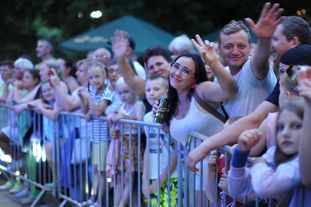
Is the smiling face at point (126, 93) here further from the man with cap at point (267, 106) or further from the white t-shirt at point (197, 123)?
the man with cap at point (267, 106)

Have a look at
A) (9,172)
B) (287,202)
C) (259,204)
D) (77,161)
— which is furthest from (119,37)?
(9,172)

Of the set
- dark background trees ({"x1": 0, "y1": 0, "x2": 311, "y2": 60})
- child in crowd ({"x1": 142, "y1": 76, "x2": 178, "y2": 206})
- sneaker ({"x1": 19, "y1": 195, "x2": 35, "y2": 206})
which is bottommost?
sneaker ({"x1": 19, "y1": 195, "x2": 35, "y2": 206})

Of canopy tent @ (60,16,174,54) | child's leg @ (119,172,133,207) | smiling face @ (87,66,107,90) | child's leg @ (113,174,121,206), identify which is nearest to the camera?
child's leg @ (119,172,133,207)

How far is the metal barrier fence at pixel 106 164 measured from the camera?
14.3ft

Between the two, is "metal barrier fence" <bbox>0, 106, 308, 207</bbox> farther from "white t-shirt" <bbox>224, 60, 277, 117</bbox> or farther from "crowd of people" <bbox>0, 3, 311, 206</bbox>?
"white t-shirt" <bbox>224, 60, 277, 117</bbox>

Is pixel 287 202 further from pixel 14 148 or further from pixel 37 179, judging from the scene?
pixel 14 148

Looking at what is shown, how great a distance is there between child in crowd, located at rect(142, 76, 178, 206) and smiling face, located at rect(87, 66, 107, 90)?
4.04ft

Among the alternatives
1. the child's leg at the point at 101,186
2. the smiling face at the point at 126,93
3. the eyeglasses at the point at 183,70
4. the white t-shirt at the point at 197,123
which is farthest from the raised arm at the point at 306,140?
the child's leg at the point at 101,186

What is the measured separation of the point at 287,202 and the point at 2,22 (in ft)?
69.8

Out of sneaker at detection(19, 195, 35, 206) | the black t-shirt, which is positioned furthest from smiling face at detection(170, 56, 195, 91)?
sneaker at detection(19, 195, 35, 206)

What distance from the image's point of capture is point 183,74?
14.3 feet

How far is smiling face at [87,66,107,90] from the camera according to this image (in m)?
6.48

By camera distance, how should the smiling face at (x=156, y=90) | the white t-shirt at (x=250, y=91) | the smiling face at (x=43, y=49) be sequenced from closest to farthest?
the white t-shirt at (x=250, y=91)
the smiling face at (x=156, y=90)
the smiling face at (x=43, y=49)

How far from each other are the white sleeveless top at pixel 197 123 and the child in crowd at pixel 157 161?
43 centimetres
